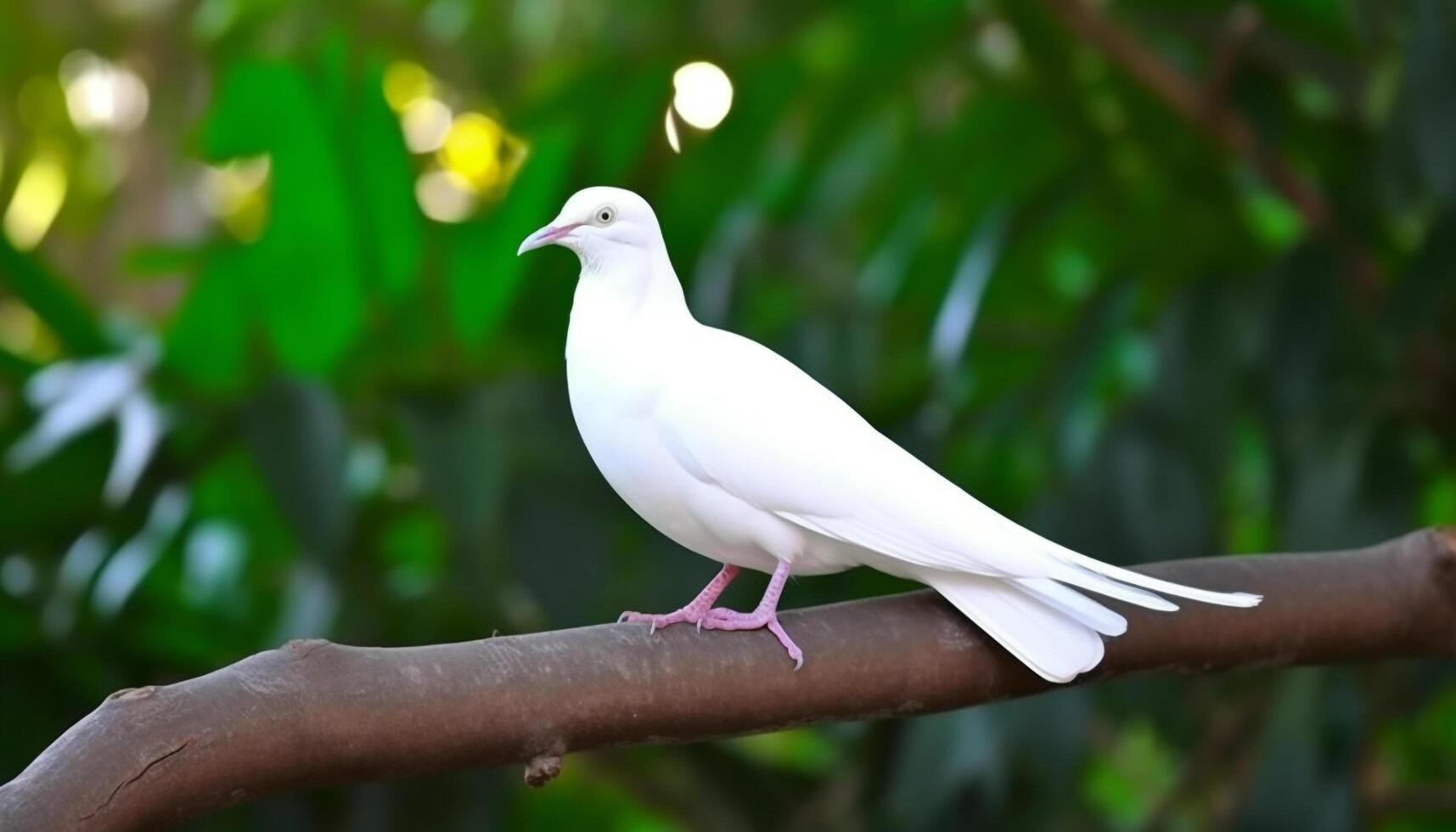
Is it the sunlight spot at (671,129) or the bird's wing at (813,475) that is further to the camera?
the sunlight spot at (671,129)

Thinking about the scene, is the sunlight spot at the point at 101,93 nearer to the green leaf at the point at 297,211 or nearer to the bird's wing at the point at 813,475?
the green leaf at the point at 297,211

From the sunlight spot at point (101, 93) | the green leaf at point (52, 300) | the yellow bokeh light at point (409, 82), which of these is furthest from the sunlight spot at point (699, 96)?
the sunlight spot at point (101, 93)

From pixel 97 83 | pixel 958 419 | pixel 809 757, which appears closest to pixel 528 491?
pixel 958 419

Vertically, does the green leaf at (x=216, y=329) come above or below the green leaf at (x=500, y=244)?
below

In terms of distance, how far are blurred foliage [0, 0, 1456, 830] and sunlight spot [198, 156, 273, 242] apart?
0.99 m

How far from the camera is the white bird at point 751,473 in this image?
731 millimetres

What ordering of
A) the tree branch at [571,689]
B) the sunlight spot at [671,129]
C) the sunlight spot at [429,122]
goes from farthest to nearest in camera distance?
the sunlight spot at [429,122] < the sunlight spot at [671,129] < the tree branch at [571,689]

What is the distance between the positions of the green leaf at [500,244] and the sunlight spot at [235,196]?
59.1 inches

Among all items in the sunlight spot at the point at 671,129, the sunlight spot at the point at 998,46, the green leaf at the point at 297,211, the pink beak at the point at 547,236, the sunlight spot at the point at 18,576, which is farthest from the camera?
the sunlight spot at the point at 998,46

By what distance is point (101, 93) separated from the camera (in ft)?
9.45

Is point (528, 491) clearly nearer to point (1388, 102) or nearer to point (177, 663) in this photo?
point (177, 663)

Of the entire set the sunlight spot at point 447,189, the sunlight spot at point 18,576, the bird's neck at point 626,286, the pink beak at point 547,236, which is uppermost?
the pink beak at point 547,236

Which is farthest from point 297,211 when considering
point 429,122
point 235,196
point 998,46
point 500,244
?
point 235,196

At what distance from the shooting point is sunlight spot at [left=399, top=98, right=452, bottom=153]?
272cm
